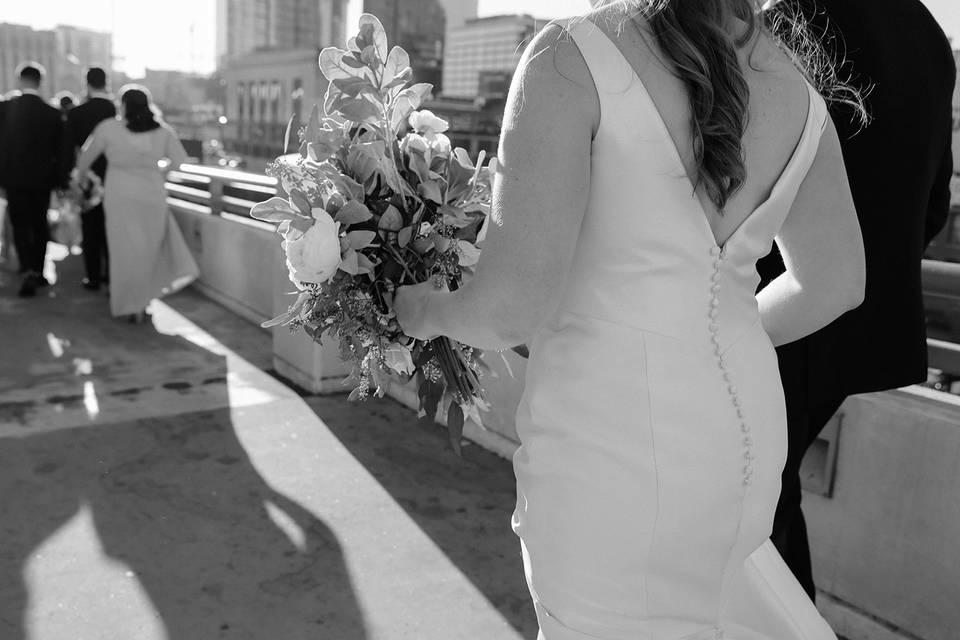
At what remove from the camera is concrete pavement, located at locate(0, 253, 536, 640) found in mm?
3080

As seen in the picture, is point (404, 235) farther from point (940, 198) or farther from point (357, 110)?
point (940, 198)

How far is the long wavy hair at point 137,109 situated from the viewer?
731 cm

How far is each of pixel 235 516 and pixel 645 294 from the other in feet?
9.47

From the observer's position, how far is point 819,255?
1673mm

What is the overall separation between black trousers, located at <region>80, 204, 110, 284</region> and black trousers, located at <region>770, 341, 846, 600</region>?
8.03 meters

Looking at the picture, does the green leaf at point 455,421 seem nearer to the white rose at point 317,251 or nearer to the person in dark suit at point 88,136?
the white rose at point 317,251

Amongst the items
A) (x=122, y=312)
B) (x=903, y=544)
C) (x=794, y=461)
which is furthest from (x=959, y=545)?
(x=122, y=312)

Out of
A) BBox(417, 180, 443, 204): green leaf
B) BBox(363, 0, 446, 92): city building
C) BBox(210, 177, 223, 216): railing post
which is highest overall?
BBox(363, 0, 446, 92): city building

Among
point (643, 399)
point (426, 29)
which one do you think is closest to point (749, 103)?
point (643, 399)

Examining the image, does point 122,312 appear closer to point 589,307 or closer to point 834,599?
point 834,599

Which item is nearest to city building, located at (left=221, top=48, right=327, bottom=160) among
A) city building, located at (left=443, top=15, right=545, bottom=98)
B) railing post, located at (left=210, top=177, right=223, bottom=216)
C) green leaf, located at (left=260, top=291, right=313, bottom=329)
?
city building, located at (left=443, top=15, right=545, bottom=98)

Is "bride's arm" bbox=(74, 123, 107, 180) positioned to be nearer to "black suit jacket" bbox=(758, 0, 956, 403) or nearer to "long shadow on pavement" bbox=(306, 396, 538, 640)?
"long shadow on pavement" bbox=(306, 396, 538, 640)

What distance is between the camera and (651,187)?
4.48 feet

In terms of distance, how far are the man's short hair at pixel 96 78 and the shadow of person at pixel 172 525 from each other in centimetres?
443
